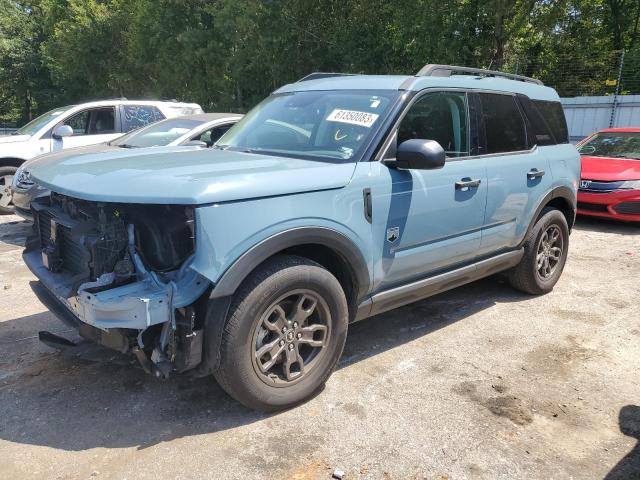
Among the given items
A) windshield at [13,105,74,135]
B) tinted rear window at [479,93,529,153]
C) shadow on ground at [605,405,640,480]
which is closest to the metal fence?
tinted rear window at [479,93,529,153]

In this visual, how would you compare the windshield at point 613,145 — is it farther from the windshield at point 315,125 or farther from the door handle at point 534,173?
the windshield at point 315,125

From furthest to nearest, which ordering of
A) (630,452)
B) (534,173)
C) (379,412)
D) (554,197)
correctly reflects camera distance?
(554,197) → (534,173) → (379,412) → (630,452)

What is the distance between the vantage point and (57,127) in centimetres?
851

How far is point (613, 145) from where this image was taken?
9.14 meters

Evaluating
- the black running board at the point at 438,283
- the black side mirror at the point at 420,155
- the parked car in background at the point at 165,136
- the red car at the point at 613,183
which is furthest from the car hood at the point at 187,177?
the red car at the point at 613,183

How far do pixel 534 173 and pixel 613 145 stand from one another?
567 cm

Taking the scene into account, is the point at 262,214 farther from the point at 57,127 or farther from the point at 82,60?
the point at 82,60

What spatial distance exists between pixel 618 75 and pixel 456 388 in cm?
1292

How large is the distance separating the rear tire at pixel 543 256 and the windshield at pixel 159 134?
4.52 meters

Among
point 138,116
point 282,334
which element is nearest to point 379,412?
point 282,334

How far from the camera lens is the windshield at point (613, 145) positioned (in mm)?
8797

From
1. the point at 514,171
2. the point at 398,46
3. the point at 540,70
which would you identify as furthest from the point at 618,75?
the point at 514,171

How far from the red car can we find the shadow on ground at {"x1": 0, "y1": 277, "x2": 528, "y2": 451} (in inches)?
211

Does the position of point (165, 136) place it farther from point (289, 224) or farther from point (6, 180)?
point (289, 224)
